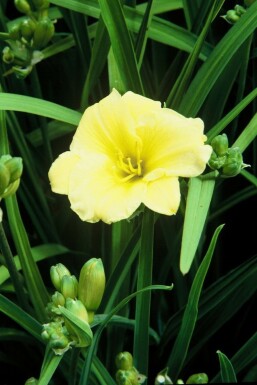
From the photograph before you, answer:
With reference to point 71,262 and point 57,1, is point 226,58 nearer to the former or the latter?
point 57,1

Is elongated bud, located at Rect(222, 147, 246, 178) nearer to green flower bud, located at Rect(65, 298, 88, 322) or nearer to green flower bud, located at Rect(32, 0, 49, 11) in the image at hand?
green flower bud, located at Rect(65, 298, 88, 322)

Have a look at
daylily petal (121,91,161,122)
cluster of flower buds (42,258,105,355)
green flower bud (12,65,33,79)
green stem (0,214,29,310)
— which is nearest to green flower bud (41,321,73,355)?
cluster of flower buds (42,258,105,355)

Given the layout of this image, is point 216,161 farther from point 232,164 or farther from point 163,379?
point 163,379

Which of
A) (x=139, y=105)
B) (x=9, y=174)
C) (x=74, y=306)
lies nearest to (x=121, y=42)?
(x=139, y=105)

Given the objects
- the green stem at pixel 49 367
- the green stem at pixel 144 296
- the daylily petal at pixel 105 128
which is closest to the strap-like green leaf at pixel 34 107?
the daylily petal at pixel 105 128

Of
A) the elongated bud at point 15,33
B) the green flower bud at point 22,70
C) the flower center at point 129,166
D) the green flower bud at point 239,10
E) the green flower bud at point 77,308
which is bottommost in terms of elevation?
the green flower bud at point 77,308

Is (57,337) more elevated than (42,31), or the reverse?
(42,31)

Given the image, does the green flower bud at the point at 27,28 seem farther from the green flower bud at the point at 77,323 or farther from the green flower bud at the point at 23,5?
the green flower bud at the point at 77,323
